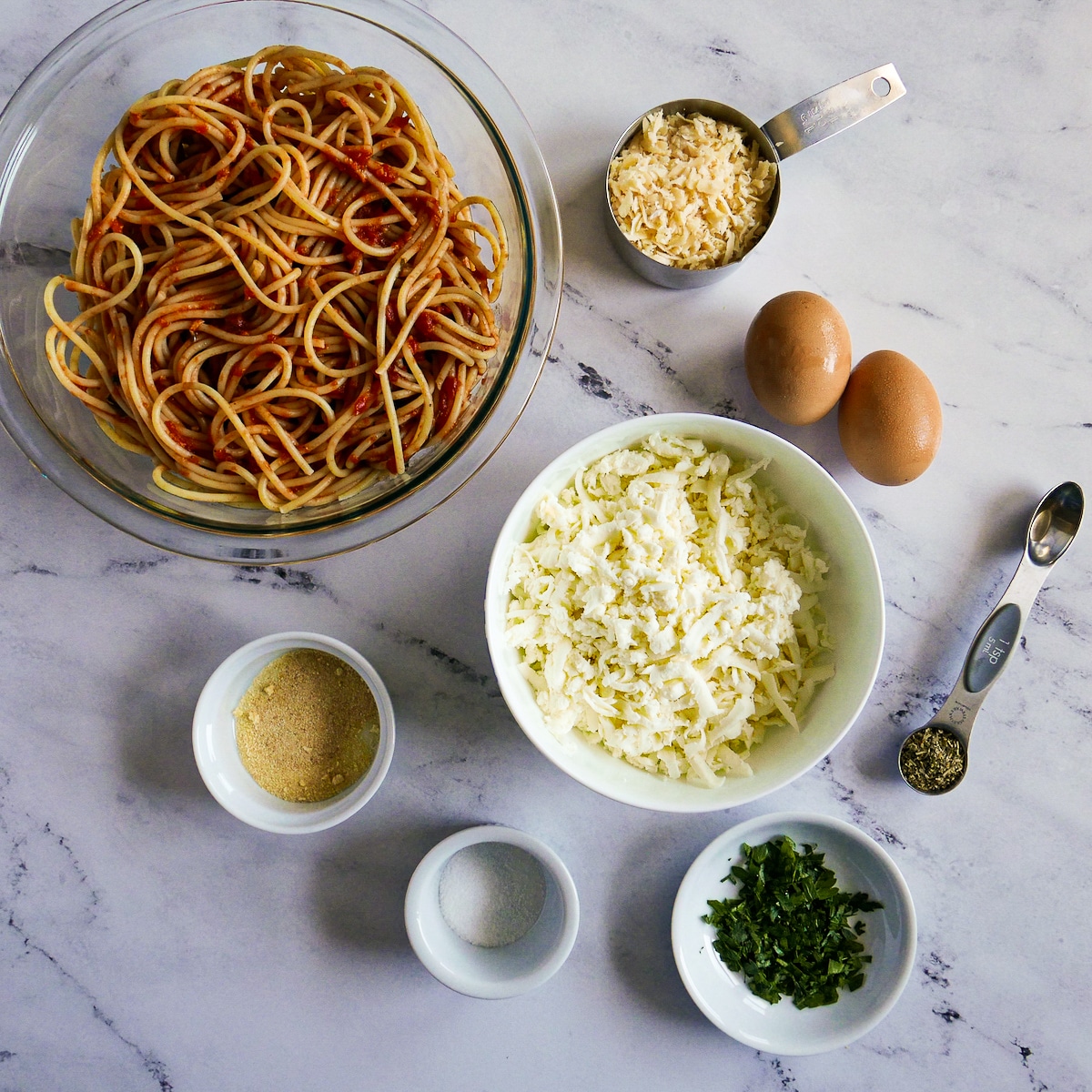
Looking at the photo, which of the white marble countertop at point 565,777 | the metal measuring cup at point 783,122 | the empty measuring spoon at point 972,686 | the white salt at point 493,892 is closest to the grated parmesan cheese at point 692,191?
the metal measuring cup at point 783,122

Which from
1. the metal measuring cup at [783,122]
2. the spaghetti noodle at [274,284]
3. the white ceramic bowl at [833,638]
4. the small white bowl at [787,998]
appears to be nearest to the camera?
the spaghetti noodle at [274,284]

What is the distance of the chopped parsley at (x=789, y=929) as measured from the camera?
1.66 m

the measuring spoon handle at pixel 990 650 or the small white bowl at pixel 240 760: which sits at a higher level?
the measuring spoon handle at pixel 990 650

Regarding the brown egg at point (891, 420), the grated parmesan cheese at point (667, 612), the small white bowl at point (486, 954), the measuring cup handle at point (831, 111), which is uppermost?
the measuring cup handle at point (831, 111)

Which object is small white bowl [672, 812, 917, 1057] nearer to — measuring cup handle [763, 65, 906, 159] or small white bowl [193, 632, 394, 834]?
small white bowl [193, 632, 394, 834]

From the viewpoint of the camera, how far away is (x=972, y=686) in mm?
1684

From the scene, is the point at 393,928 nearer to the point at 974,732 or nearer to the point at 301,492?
the point at 301,492

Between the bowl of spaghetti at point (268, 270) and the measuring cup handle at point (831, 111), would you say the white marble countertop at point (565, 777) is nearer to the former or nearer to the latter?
the measuring cup handle at point (831, 111)

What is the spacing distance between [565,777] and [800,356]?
98 cm

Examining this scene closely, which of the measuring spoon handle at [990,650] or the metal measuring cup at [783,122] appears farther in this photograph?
the measuring spoon handle at [990,650]

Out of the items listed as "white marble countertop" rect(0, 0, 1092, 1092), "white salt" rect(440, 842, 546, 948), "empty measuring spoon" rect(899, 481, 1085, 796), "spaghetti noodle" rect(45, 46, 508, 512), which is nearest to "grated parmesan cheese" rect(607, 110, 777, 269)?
"white marble countertop" rect(0, 0, 1092, 1092)

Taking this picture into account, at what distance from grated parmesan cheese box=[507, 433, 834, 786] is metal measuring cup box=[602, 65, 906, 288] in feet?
1.11

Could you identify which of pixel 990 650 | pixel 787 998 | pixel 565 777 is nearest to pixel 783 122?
pixel 990 650

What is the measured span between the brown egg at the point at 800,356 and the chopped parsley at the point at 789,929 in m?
0.90
